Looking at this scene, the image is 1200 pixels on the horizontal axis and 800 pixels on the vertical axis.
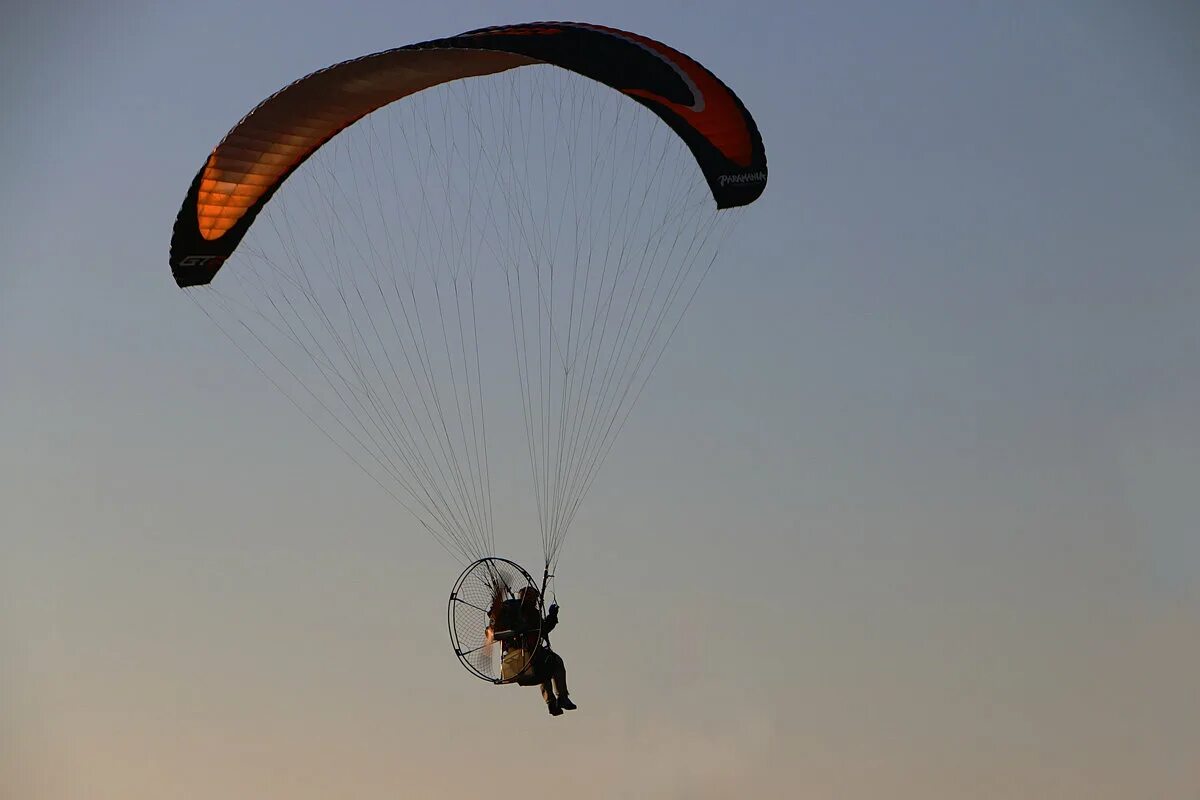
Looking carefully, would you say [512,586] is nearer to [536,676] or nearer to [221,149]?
[536,676]

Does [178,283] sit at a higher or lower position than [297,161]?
lower

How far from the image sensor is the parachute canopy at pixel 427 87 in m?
25.5

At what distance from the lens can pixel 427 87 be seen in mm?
26469

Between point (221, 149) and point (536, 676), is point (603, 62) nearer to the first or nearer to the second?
point (221, 149)

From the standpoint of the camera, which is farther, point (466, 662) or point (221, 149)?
point (221, 149)

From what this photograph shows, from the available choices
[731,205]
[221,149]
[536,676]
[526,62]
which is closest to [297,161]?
[221,149]

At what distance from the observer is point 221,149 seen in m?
26.7

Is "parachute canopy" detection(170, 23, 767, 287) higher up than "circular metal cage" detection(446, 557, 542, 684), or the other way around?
"parachute canopy" detection(170, 23, 767, 287)

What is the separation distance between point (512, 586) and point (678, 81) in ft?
21.4

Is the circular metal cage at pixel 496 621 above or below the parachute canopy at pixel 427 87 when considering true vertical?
below

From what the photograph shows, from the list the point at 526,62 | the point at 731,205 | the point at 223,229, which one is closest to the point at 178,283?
the point at 223,229

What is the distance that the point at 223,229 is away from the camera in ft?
89.4

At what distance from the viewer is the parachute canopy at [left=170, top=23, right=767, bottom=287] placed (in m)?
25.5

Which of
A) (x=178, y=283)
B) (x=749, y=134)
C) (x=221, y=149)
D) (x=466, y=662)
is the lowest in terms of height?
(x=466, y=662)
